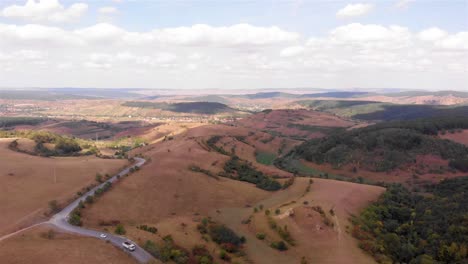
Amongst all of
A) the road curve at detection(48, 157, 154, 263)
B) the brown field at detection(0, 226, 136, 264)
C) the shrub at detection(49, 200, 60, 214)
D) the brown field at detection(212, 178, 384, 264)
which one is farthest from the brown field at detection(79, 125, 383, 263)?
the brown field at detection(0, 226, 136, 264)

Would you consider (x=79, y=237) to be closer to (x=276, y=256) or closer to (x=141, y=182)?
(x=276, y=256)

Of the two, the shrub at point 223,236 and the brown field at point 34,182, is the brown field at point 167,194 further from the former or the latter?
the shrub at point 223,236

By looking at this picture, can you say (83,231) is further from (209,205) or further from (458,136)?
(458,136)

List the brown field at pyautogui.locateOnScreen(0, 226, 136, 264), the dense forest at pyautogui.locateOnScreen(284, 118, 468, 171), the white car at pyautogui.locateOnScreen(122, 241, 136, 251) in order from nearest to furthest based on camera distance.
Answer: the brown field at pyautogui.locateOnScreen(0, 226, 136, 264), the white car at pyautogui.locateOnScreen(122, 241, 136, 251), the dense forest at pyautogui.locateOnScreen(284, 118, 468, 171)

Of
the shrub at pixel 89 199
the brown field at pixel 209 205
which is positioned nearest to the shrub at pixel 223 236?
the brown field at pixel 209 205

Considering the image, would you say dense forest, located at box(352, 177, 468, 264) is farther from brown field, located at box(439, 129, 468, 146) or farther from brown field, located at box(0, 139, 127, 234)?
brown field, located at box(0, 139, 127, 234)

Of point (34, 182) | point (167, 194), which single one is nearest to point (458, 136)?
point (167, 194)
